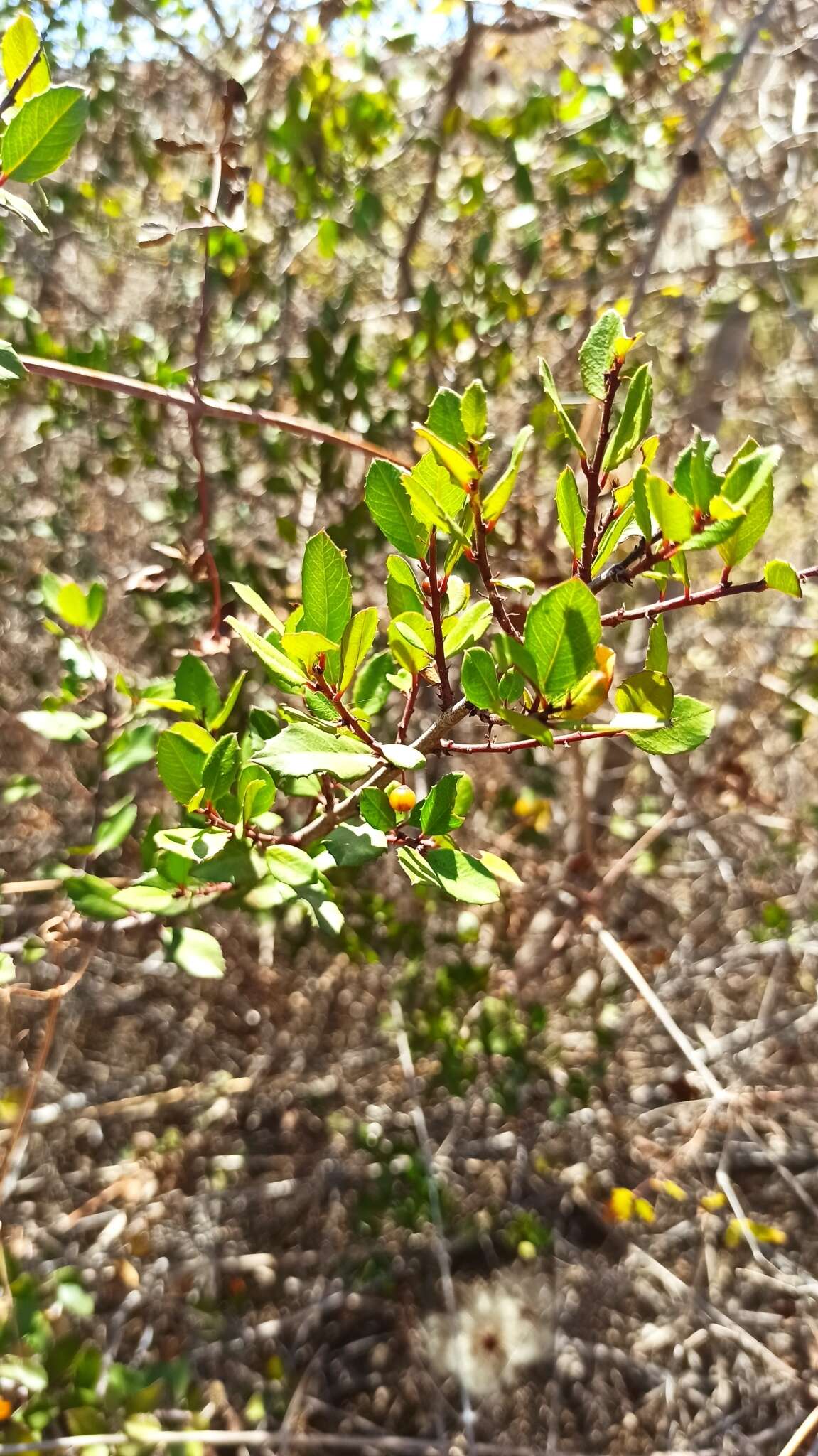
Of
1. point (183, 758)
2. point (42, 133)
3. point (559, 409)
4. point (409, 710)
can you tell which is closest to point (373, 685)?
point (409, 710)

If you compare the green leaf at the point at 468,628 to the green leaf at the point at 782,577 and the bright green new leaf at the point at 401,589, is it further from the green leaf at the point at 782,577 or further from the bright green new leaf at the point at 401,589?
the green leaf at the point at 782,577

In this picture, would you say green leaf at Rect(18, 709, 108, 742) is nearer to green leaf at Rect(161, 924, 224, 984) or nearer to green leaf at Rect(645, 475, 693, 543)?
green leaf at Rect(161, 924, 224, 984)

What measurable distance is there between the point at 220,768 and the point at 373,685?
153mm

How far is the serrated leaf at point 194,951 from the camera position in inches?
31.1

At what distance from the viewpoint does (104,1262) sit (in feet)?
6.65

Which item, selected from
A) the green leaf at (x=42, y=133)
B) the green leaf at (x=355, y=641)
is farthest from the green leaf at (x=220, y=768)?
the green leaf at (x=42, y=133)

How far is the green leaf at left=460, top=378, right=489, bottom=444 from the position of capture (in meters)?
0.55

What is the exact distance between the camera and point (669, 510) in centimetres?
54

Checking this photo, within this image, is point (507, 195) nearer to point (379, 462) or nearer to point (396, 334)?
point (396, 334)

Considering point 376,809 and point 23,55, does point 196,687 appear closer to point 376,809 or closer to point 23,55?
point 376,809

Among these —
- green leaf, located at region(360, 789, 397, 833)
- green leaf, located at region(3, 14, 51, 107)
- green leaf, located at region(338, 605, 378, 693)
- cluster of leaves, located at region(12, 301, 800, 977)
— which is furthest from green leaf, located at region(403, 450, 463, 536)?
green leaf, located at region(3, 14, 51, 107)

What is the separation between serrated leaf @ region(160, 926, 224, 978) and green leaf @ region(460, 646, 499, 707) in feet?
1.22

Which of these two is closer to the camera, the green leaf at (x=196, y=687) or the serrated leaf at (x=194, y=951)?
the serrated leaf at (x=194, y=951)

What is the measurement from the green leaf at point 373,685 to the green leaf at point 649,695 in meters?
0.23
